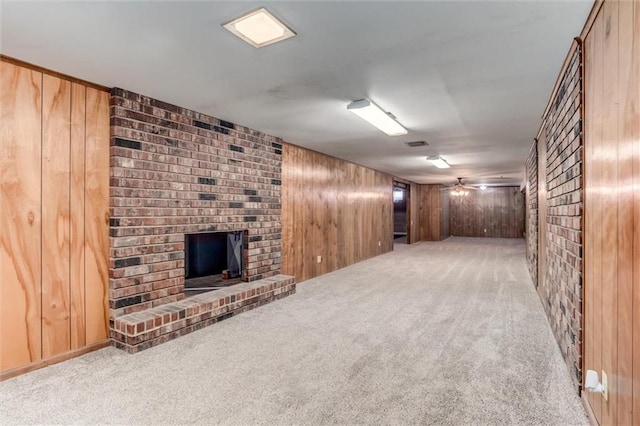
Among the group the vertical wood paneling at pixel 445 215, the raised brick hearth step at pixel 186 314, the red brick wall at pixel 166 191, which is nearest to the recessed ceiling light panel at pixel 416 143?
the red brick wall at pixel 166 191

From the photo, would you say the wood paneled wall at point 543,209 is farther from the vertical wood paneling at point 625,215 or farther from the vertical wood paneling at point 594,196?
the vertical wood paneling at point 625,215

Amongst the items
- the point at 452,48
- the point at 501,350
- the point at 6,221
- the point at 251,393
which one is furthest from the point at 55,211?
the point at 501,350

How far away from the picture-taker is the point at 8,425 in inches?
71.4

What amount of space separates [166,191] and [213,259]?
1618 millimetres

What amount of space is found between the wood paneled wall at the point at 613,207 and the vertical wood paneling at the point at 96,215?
11.0 ft

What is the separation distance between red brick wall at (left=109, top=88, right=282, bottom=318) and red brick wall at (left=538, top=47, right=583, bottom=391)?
10.5ft

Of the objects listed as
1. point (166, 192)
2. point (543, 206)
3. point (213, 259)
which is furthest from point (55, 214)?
point (543, 206)

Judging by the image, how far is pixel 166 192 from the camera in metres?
3.24

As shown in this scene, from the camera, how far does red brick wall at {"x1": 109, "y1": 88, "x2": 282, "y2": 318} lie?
2895mm

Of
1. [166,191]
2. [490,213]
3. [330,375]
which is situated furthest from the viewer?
[490,213]

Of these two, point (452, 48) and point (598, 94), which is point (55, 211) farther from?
point (598, 94)

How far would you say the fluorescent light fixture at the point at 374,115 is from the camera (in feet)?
10.1

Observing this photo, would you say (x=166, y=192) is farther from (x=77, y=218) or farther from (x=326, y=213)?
(x=326, y=213)

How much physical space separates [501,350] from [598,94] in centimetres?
198
